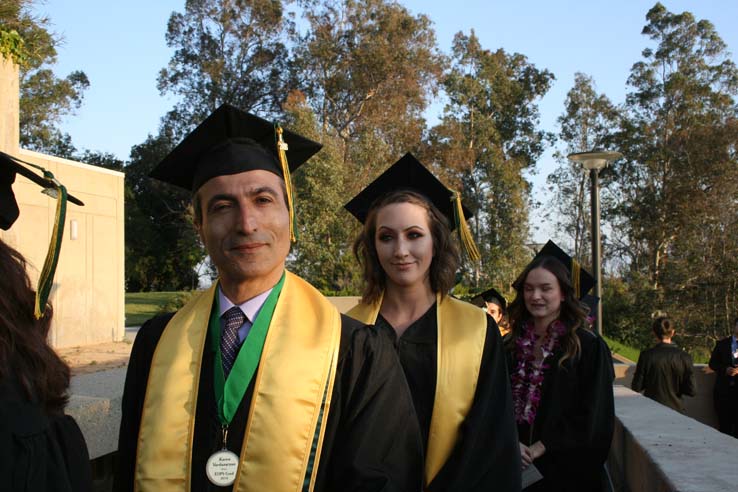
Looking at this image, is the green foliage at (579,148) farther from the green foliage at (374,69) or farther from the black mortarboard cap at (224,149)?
the black mortarboard cap at (224,149)

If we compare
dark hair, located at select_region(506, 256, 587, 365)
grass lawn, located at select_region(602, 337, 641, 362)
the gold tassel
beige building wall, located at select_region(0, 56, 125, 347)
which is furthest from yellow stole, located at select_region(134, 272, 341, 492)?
grass lawn, located at select_region(602, 337, 641, 362)

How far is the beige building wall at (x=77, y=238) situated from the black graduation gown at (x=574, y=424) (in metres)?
8.70

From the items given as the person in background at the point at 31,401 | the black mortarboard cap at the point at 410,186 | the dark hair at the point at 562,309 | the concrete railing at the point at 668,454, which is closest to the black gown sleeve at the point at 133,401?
the person in background at the point at 31,401

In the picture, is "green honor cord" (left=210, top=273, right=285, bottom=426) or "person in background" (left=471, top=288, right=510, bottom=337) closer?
"green honor cord" (left=210, top=273, right=285, bottom=426)

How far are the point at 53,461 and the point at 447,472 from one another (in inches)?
57.5

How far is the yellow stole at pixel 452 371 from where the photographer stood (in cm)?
265

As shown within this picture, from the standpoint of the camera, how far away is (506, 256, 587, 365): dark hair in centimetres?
397

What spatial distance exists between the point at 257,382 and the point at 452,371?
3.39 feet

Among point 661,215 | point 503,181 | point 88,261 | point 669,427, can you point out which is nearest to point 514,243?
point 503,181

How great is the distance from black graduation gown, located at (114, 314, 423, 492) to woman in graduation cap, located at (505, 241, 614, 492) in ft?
5.65

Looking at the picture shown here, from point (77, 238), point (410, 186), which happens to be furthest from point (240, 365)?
point (77, 238)

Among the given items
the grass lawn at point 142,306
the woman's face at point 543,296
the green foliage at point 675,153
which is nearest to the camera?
the woman's face at point 543,296

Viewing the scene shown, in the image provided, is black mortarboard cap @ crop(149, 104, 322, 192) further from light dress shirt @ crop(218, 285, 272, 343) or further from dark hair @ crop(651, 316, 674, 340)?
dark hair @ crop(651, 316, 674, 340)

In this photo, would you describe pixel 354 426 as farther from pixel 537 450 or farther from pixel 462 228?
pixel 537 450
